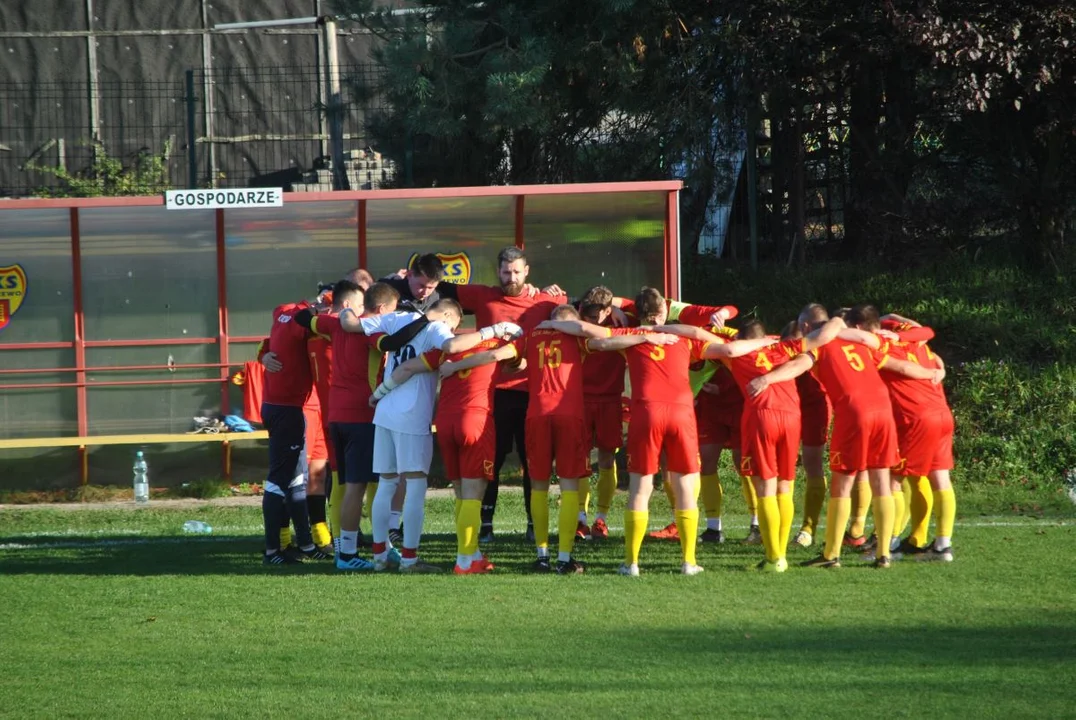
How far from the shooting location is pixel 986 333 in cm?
1431

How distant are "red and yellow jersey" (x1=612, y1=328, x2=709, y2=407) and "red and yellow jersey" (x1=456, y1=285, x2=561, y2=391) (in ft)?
4.21

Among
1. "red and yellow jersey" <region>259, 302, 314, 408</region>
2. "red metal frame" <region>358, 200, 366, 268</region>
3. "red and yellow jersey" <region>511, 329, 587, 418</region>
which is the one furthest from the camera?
"red metal frame" <region>358, 200, 366, 268</region>

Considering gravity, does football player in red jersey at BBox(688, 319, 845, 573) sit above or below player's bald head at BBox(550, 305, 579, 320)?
below

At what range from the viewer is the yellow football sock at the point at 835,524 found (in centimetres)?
791

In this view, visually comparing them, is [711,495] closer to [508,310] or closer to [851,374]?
[851,374]

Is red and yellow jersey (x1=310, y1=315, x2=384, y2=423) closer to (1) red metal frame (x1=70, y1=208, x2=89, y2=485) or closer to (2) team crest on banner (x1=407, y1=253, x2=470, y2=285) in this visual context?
(2) team crest on banner (x1=407, y1=253, x2=470, y2=285)

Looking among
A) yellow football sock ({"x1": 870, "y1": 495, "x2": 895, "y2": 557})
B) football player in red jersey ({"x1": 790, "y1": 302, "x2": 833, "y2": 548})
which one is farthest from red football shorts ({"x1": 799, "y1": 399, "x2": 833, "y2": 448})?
yellow football sock ({"x1": 870, "y1": 495, "x2": 895, "y2": 557})

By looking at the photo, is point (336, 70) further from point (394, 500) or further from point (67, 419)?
point (394, 500)

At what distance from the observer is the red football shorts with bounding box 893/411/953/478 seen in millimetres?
8070

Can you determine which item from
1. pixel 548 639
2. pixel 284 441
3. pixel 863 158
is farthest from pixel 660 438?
pixel 863 158

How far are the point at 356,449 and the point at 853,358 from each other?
10.7 feet

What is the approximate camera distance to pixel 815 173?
16.6 metres

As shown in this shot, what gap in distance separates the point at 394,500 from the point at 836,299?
319 inches

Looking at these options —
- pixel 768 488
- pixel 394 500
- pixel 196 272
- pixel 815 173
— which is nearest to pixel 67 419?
pixel 196 272
